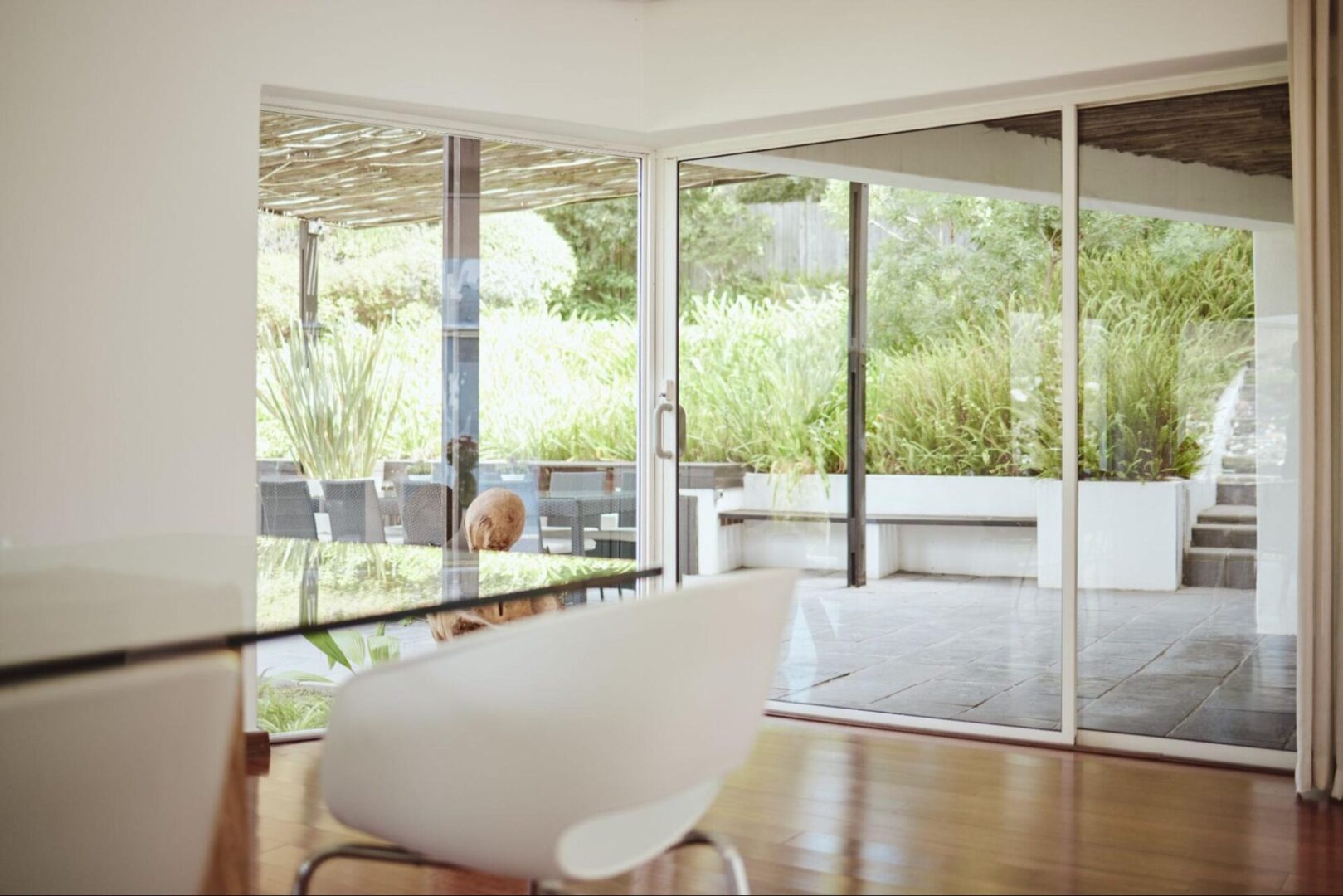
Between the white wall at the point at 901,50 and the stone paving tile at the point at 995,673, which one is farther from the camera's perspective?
the stone paving tile at the point at 995,673

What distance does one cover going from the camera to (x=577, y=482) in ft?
16.5

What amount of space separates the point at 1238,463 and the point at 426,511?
8.97ft

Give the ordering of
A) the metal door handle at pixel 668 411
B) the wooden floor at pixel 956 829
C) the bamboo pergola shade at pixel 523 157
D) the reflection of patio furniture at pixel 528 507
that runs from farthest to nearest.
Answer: the metal door handle at pixel 668 411 → the reflection of patio furniture at pixel 528 507 → the bamboo pergola shade at pixel 523 157 → the wooden floor at pixel 956 829

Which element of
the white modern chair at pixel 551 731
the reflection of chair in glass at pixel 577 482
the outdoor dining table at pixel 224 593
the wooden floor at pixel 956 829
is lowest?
the wooden floor at pixel 956 829

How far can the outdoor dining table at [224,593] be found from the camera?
158 cm

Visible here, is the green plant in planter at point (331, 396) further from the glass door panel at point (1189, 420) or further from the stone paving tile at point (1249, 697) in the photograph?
the stone paving tile at point (1249, 697)

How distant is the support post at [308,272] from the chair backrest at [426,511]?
2.17ft

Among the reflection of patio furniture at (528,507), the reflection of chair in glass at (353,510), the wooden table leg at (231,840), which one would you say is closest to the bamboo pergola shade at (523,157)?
the reflection of chair in glass at (353,510)

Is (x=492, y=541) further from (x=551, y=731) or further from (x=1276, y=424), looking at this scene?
(x=551, y=731)

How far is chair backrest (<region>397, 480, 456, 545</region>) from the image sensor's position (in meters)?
4.62

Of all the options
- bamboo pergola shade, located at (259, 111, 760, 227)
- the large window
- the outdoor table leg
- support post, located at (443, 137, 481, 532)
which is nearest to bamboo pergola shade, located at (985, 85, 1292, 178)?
bamboo pergola shade, located at (259, 111, 760, 227)

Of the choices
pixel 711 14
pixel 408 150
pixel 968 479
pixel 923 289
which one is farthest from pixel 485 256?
pixel 968 479

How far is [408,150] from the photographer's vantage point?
4633mm

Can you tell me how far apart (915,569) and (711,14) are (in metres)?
2.17
